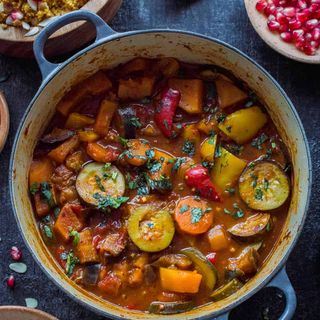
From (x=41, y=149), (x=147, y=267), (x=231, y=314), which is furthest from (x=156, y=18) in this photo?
(x=231, y=314)

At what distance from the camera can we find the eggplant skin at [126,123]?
4.26m

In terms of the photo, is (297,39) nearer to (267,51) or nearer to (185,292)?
(267,51)

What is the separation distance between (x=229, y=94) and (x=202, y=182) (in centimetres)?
56

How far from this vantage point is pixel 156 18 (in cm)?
466

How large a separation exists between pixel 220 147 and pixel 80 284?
1.11 metres

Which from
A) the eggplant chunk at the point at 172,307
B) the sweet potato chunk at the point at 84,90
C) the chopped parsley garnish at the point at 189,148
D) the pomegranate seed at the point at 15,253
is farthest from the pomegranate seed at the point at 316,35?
the pomegranate seed at the point at 15,253

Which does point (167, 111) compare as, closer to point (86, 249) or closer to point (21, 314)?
point (86, 249)

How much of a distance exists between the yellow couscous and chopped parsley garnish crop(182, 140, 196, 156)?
102 cm

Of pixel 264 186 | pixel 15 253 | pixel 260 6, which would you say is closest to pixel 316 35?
pixel 260 6

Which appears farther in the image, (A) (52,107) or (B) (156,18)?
(B) (156,18)

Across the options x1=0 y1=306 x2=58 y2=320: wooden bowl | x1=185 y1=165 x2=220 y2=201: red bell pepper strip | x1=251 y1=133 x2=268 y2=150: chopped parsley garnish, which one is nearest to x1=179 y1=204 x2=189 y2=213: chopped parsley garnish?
x1=185 y1=165 x2=220 y2=201: red bell pepper strip

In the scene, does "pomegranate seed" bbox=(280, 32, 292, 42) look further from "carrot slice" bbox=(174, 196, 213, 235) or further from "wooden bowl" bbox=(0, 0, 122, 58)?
"carrot slice" bbox=(174, 196, 213, 235)

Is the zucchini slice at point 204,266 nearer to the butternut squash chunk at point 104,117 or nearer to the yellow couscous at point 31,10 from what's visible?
the butternut squash chunk at point 104,117

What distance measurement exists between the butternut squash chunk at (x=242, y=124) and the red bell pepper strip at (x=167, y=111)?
28 cm
